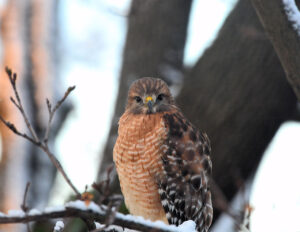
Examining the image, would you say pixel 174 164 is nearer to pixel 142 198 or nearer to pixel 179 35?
pixel 142 198

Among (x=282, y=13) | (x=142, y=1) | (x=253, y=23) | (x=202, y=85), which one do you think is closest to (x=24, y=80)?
(x=142, y=1)

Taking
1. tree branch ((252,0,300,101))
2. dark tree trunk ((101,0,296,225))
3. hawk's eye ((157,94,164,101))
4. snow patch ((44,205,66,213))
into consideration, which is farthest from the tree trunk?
snow patch ((44,205,66,213))

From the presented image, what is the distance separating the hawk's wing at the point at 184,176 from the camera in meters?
4.63

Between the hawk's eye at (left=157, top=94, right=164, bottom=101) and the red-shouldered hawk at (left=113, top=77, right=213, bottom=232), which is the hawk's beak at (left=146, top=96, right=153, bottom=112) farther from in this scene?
the hawk's eye at (left=157, top=94, right=164, bottom=101)

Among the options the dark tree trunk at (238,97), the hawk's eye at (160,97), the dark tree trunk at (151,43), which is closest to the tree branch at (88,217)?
the hawk's eye at (160,97)

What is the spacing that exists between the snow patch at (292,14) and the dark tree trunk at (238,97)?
7.49ft

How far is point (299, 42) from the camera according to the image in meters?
4.32

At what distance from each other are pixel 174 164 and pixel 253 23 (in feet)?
9.64

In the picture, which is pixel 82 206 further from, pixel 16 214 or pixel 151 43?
pixel 151 43

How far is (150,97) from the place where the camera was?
4.92m

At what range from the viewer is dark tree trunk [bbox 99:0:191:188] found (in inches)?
339

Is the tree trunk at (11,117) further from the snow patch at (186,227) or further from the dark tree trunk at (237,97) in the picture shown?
the snow patch at (186,227)

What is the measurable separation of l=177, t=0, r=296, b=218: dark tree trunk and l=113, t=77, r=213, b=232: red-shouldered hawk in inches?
79.2

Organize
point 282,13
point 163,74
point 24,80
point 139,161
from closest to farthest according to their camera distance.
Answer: point 282,13
point 139,161
point 163,74
point 24,80
